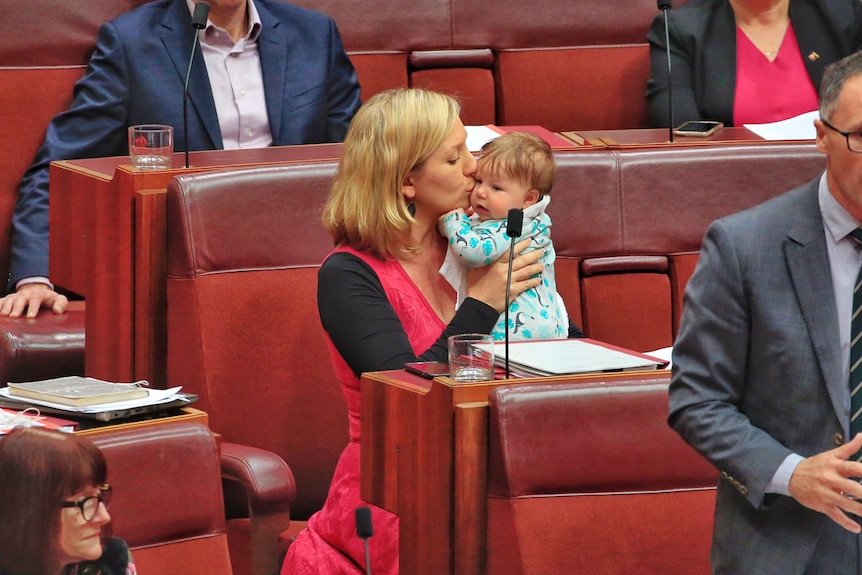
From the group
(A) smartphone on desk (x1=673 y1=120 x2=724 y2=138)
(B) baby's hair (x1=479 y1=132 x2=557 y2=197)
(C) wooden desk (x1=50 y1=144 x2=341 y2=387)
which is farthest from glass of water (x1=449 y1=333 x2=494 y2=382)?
(A) smartphone on desk (x1=673 y1=120 x2=724 y2=138)

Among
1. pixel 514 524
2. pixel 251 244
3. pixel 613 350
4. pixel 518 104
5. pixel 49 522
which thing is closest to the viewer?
pixel 49 522

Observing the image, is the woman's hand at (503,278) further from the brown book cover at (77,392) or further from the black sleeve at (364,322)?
the brown book cover at (77,392)

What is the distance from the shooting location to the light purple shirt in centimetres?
170

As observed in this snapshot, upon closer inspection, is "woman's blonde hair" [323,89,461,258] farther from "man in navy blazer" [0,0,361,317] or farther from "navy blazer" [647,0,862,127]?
"navy blazer" [647,0,862,127]

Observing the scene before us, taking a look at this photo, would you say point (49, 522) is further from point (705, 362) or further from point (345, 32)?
point (345, 32)

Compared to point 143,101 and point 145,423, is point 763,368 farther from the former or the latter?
point 143,101

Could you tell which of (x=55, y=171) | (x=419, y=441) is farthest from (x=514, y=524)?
(x=55, y=171)

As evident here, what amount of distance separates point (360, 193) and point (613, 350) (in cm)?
25

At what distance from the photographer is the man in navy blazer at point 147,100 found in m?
1.62

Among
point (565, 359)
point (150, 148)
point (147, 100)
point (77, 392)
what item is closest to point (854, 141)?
point (565, 359)

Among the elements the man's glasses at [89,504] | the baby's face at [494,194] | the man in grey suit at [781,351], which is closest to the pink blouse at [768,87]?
the baby's face at [494,194]

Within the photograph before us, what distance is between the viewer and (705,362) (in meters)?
0.84

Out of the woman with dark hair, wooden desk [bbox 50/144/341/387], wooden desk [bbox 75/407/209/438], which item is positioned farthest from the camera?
wooden desk [bbox 50/144/341/387]

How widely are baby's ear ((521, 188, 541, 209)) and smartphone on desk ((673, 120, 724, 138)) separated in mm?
376
